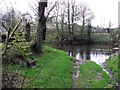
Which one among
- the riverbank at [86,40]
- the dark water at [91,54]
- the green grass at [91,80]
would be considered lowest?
the dark water at [91,54]

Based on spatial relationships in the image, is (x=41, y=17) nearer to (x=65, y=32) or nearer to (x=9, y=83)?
(x=9, y=83)

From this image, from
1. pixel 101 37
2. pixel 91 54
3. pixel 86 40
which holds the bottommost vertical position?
pixel 91 54

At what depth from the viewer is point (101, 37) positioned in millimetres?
47406

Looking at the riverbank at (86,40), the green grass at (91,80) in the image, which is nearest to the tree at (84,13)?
the riverbank at (86,40)

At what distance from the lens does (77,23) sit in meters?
46.3

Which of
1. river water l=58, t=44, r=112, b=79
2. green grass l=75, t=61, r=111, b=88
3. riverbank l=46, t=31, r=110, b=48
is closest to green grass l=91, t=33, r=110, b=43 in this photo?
riverbank l=46, t=31, r=110, b=48

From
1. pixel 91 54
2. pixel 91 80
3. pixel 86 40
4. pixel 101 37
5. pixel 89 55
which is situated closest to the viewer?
pixel 91 80

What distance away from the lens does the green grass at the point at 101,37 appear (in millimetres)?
45856

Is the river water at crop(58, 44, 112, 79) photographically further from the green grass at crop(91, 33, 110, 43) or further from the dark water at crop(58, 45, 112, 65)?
the green grass at crop(91, 33, 110, 43)

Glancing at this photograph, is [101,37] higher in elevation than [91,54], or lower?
higher

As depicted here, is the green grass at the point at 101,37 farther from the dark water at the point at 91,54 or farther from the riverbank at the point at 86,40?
the dark water at the point at 91,54

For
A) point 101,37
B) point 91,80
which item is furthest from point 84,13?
point 91,80

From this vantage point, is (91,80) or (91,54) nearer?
(91,80)

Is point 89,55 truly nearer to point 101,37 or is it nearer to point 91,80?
point 91,80
